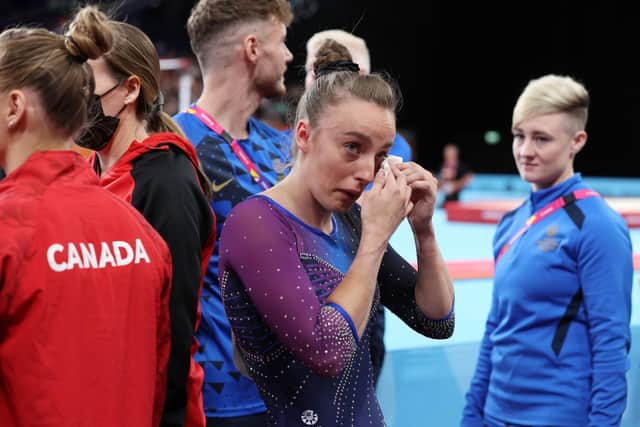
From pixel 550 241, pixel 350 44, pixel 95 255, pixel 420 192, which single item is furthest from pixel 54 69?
pixel 550 241

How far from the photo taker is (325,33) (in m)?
2.56

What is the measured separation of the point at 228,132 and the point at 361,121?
858 millimetres

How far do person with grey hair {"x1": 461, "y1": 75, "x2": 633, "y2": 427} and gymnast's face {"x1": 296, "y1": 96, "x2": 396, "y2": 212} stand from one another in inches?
39.3

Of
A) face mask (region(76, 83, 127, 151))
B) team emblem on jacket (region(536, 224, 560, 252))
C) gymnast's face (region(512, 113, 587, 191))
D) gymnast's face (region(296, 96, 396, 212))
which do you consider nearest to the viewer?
gymnast's face (region(296, 96, 396, 212))

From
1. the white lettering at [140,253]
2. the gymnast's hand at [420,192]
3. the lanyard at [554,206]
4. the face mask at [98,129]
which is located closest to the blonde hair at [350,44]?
the lanyard at [554,206]

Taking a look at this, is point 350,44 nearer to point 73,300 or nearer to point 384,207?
point 384,207

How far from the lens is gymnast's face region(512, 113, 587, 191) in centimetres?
238

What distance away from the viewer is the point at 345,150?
1.41 m

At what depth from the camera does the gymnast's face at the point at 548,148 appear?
2379 millimetres

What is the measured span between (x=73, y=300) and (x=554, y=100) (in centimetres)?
171

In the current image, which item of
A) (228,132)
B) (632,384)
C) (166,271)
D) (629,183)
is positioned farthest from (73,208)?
(629,183)

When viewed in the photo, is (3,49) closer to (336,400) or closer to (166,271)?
(166,271)

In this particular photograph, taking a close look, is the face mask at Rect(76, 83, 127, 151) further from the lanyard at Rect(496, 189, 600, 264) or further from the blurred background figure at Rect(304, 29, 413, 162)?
the lanyard at Rect(496, 189, 600, 264)

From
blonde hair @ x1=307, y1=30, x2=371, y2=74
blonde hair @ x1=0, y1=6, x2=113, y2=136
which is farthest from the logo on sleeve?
blonde hair @ x1=307, y1=30, x2=371, y2=74
